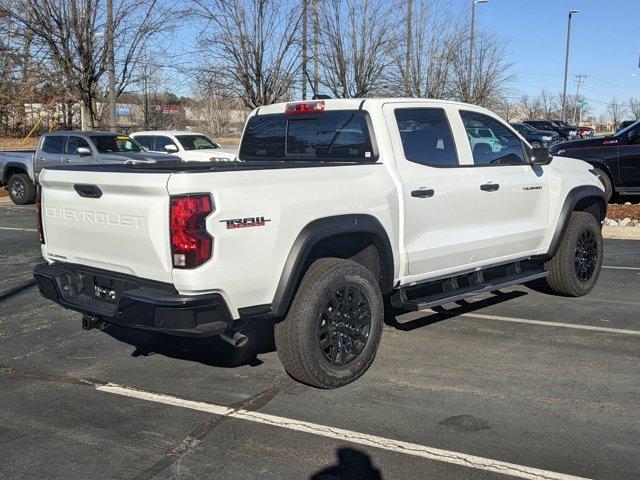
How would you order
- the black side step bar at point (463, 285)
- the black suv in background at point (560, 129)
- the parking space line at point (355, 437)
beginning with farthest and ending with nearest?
the black suv in background at point (560, 129) < the black side step bar at point (463, 285) < the parking space line at point (355, 437)

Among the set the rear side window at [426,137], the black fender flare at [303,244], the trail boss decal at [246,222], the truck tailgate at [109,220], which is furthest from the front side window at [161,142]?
the trail boss decal at [246,222]

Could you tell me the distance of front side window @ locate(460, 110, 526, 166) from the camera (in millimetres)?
5891

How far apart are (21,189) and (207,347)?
506 inches

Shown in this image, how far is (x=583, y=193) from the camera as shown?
6777mm

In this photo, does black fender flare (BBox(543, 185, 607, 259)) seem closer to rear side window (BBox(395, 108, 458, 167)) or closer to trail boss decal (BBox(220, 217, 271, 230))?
rear side window (BBox(395, 108, 458, 167))

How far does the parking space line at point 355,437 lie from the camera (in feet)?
11.4

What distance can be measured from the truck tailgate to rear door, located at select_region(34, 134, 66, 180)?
11.6m

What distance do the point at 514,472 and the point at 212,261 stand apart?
6.32 ft

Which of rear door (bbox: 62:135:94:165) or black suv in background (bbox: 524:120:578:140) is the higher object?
black suv in background (bbox: 524:120:578:140)

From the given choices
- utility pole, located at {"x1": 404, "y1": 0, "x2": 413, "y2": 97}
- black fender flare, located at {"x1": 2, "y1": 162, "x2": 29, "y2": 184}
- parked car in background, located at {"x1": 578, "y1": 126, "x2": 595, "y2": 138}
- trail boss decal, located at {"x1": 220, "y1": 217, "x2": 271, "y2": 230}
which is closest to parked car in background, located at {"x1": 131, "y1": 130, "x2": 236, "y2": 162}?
black fender flare, located at {"x1": 2, "y1": 162, "x2": 29, "y2": 184}

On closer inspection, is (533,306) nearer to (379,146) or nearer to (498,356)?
(498,356)

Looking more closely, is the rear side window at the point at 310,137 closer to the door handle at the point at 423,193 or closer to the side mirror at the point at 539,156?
the door handle at the point at 423,193

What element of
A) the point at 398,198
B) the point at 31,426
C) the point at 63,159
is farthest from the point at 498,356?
the point at 63,159

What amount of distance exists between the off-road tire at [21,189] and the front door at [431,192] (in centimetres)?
1332
